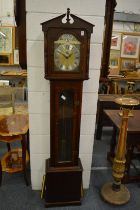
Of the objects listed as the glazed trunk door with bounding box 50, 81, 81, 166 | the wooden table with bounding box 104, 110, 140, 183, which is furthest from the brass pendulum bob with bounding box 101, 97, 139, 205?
the glazed trunk door with bounding box 50, 81, 81, 166

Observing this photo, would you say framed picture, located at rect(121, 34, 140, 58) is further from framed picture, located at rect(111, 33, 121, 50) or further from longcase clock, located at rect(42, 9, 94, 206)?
longcase clock, located at rect(42, 9, 94, 206)

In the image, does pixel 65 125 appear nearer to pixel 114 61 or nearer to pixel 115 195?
pixel 115 195

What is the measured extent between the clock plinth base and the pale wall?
0.20m

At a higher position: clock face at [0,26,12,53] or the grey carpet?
clock face at [0,26,12,53]

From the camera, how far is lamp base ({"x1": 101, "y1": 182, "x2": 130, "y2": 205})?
7.16 feet

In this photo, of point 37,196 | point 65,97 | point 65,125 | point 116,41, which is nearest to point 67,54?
point 65,97

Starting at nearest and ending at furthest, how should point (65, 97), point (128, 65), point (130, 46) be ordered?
1. point (65, 97)
2. point (130, 46)
3. point (128, 65)

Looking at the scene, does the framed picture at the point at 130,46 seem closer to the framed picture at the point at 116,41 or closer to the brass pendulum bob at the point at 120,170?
the framed picture at the point at 116,41

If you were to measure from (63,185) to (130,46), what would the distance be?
12.0 ft

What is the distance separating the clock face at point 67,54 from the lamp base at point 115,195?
54.3 inches

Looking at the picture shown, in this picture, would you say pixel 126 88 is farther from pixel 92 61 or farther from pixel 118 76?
pixel 92 61

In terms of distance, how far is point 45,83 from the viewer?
1910 millimetres

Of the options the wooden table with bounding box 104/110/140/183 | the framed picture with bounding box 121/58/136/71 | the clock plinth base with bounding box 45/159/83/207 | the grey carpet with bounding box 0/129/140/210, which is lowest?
the grey carpet with bounding box 0/129/140/210

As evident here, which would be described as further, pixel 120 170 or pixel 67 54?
pixel 120 170
